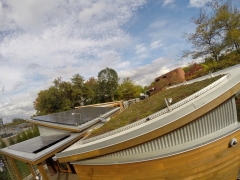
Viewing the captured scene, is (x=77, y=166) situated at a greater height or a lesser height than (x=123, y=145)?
lesser

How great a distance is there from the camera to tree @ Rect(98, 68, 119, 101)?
1455 inches

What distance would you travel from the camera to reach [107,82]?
3747 cm

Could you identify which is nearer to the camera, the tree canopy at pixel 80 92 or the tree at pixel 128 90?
the tree canopy at pixel 80 92

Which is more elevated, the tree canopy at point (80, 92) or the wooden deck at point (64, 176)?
the tree canopy at point (80, 92)

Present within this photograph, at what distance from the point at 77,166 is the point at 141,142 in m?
3.24

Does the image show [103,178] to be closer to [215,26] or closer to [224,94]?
[224,94]

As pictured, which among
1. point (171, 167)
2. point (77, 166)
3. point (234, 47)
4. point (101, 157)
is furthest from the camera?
point (234, 47)

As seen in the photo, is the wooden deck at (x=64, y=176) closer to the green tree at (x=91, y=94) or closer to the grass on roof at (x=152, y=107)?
the grass on roof at (x=152, y=107)

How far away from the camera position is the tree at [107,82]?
36969 millimetres

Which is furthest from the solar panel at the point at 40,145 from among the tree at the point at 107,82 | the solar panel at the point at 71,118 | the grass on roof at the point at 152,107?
the tree at the point at 107,82

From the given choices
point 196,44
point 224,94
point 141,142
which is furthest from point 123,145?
point 196,44

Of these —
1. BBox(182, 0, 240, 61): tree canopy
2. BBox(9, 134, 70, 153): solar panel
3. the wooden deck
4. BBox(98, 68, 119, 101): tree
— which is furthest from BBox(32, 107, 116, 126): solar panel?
BBox(98, 68, 119, 101): tree

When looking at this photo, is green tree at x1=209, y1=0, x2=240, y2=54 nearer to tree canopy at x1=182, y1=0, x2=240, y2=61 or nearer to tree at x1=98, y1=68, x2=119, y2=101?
tree canopy at x1=182, y1=0, x2=240, y2=61

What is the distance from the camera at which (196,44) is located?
46.5 feet
